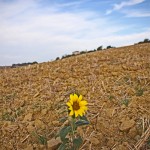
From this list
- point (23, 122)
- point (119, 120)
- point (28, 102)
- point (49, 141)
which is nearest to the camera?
point (49, 141)

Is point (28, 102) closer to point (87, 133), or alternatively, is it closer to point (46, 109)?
point (46, 109)

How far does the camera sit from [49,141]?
3037mm

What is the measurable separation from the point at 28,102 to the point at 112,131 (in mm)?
1237

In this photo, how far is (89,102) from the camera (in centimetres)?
371

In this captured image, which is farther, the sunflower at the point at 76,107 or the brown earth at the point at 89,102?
the brown earth at the point at 89,102

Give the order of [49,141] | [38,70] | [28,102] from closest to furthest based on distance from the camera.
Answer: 1. [49,141]
2. [28,102]
3. [38,70]

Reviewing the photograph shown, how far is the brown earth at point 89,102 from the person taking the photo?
3.07 meters

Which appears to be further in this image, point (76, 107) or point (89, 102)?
point (89, 102)

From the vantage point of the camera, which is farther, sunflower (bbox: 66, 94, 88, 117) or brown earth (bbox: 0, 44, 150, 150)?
brown earth (bbox: 0, 44, 150, 150)

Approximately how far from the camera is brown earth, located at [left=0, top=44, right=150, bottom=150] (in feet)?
10.1

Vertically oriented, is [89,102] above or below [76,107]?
below

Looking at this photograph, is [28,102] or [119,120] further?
[28,102]

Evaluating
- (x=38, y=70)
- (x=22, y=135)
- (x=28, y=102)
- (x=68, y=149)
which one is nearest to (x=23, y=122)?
(x=22, y=135)

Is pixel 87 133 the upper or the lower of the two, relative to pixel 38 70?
lower
